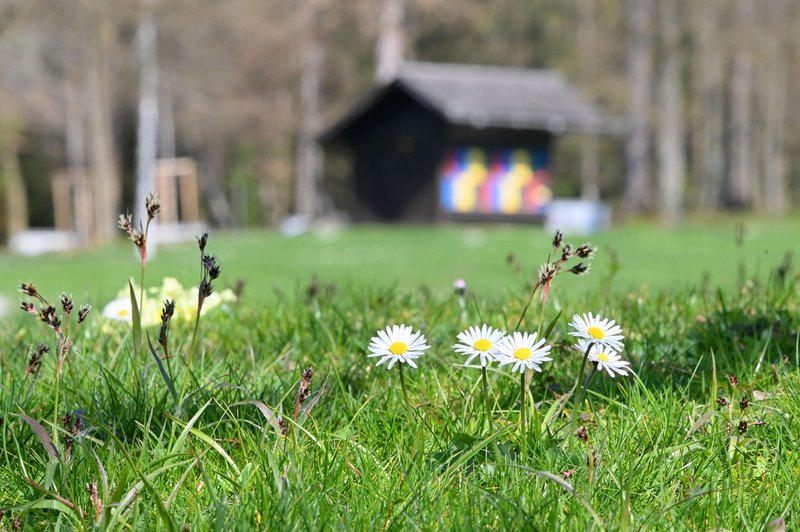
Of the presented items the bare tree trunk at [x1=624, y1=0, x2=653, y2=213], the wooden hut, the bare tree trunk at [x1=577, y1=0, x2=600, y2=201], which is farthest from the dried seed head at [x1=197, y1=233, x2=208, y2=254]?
the bare tree trunk at [x1=577, y1=0, x2=600, y2=201]

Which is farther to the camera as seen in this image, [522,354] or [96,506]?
[522,354]

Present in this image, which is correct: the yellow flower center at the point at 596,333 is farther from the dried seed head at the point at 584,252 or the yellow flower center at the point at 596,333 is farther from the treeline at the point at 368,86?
the treeline at the point at 368,86

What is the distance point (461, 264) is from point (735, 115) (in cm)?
3442

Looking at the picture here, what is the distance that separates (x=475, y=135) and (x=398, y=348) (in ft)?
91.9

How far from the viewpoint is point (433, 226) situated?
28734 millimetres

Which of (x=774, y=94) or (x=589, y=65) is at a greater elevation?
(x=589, y=65)

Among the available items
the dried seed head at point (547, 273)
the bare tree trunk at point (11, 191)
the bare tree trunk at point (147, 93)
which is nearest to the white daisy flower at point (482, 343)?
the dried seed head at point (547, 273)

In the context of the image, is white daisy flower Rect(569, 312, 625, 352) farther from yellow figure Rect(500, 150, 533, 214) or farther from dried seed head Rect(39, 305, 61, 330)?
yellow figure Rect(500, 150, 533, 214)

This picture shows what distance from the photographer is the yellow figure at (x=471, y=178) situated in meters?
29.3

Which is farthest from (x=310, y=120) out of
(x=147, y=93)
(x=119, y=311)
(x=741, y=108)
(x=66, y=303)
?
(x=66, y=303)

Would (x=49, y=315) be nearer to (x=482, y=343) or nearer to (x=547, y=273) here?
(x=482, y=343)

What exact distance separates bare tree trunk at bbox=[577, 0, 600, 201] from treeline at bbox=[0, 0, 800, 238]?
11 cm

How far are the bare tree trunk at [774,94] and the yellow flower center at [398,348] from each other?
148 feet

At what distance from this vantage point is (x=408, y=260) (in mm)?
15609
